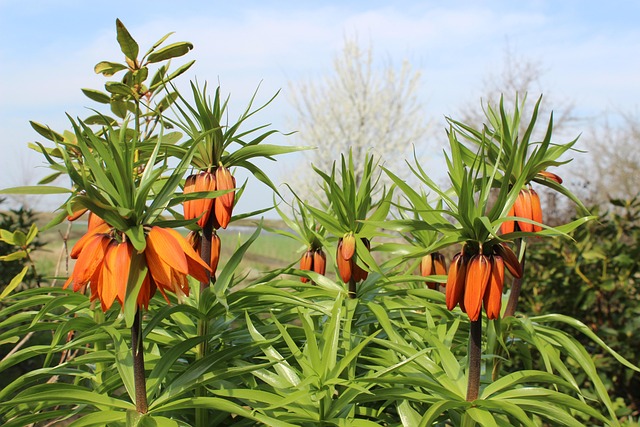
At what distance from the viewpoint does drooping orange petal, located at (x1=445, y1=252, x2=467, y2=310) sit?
1112 mm

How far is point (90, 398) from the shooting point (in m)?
1.16

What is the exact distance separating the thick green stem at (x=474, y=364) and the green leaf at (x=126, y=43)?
109 centimetres

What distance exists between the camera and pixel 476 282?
1.08 meters

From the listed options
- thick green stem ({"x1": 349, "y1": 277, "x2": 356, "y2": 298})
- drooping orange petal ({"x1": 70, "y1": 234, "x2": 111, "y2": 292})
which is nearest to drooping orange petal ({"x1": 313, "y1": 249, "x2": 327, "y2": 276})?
thick green stem ({"x1": 349, "y1": 277, "x2": 356, "y2": 298})

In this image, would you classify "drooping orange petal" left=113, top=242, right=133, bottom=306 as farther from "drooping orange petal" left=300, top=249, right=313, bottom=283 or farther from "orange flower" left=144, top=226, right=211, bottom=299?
"drooping orange petal" left=300, top=249, right=313, bottom=283

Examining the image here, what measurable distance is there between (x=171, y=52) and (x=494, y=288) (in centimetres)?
101

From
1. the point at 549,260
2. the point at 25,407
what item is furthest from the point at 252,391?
the point at 549,260

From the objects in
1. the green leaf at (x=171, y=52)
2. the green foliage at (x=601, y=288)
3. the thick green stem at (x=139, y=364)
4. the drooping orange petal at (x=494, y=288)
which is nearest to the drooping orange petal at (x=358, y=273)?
the drooping orange petal at (x=494, y=288)

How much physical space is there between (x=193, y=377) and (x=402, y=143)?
12.6 metres

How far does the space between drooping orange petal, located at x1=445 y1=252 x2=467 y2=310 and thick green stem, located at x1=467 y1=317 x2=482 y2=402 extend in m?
0.07

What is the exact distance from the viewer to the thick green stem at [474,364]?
1.16 m

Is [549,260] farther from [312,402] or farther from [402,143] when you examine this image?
[402,143]

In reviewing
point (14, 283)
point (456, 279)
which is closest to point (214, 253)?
point (456, 279)

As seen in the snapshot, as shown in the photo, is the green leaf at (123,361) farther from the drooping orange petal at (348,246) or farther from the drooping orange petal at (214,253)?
the drooping orange petal at (348,246)
